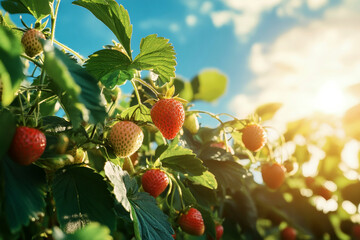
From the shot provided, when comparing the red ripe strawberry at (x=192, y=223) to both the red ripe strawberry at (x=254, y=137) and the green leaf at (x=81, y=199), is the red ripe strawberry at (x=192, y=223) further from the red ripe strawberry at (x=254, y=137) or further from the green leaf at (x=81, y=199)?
the green leaf at (x=81, y=199)

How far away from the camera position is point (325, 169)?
2.68m

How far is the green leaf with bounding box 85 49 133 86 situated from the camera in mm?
949

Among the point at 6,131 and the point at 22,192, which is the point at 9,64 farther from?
the point at 22,192

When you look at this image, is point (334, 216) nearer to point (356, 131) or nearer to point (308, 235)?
point (308, 235)

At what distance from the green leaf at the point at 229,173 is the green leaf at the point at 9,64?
0.95m

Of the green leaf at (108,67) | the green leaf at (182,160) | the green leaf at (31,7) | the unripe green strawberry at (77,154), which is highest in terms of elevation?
the green leaf at (31,7)

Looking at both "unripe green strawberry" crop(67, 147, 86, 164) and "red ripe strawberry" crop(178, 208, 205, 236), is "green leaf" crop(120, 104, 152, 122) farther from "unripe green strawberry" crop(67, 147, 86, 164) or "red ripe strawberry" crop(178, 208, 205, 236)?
"red ripe strawberry" crop(178, 208, 205, 236)

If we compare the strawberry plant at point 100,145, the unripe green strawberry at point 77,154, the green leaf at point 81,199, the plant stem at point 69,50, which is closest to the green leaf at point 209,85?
the strawberry plant at point 100,145

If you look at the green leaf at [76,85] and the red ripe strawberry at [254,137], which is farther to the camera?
the red ripe strawberry at [254,137]

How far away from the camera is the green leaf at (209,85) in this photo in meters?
2.21

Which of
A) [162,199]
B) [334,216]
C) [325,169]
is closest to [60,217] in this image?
[162,199]

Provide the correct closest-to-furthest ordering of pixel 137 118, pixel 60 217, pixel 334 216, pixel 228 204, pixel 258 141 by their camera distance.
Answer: pixel 60 217
pixel 137 118
pixel 258 141
pixel 228 204
pixel 334 216

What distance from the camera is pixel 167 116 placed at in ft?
3.43

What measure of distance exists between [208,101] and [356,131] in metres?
1.05
